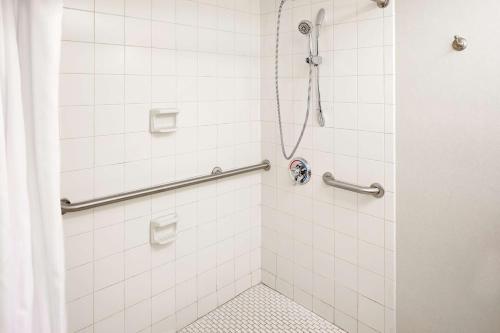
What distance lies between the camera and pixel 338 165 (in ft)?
5.88

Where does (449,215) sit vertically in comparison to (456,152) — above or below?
below

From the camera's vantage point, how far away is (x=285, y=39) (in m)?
1.97

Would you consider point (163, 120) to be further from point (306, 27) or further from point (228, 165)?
point (306, 27)

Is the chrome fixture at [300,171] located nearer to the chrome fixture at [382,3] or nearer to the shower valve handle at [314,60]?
the shower valve handle at [314,60]

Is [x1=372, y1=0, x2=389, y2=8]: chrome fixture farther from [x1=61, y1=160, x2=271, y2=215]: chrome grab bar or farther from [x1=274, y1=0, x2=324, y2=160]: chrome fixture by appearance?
[x1=61, y1=160, x2=271, y2=215]: chrome grab bar

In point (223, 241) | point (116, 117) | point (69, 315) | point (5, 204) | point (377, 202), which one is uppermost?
point (116, 117)

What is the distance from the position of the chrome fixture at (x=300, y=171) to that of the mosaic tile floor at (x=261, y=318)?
0.75 m

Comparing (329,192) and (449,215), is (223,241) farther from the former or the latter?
(449,215)

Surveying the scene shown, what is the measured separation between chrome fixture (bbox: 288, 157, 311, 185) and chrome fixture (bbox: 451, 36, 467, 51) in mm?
884

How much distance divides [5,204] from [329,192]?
1429mm

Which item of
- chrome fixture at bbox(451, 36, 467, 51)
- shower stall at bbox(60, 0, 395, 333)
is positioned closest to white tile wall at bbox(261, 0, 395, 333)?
shower stall at bbox(60, 0, 395, 333)

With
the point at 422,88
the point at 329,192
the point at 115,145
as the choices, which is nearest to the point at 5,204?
the point at 115,145

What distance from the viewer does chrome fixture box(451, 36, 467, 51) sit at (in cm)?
133

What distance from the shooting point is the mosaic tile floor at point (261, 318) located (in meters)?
1.85
